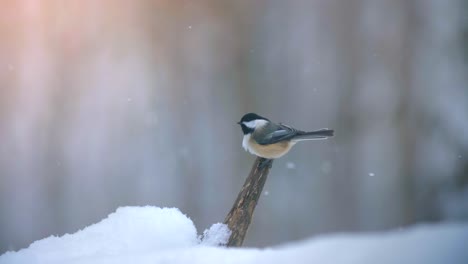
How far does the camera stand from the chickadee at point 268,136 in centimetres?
161

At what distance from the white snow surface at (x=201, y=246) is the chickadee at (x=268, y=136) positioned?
47 centimetres

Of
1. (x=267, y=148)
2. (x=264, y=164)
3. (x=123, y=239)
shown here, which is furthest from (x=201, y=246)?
(x=267, y=148)

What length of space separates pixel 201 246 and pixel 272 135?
2.47ft

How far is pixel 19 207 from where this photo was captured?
2520mm

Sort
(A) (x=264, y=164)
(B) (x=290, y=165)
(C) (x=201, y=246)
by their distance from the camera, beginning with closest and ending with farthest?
1. (C) (x=201, y=246)
2. (A) (x=264, y=164)
3. (B) (x=290, y=165)

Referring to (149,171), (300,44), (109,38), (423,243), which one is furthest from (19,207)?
(423,243)

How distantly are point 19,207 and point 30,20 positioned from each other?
1.02 metres

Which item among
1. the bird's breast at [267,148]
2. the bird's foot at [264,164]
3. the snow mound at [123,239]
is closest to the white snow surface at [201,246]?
the snow mound at [123,239]

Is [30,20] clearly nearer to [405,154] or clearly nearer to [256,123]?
[256,123]

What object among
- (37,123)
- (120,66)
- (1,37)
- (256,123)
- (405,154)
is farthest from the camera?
(120,66)

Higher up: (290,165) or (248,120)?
(248,120)

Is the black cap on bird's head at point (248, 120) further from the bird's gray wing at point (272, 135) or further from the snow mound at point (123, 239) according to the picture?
the snow mound at point (123, 239)

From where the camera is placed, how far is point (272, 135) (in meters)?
1.66

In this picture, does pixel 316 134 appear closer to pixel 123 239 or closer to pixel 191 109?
pixel 123 239
